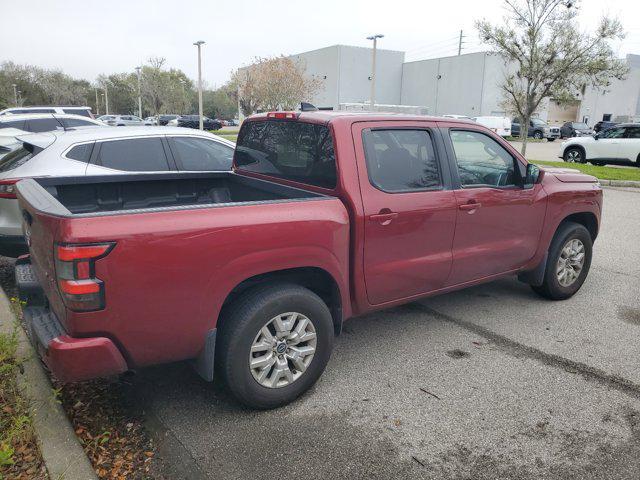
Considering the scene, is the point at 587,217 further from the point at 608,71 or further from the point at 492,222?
the point at 608,71

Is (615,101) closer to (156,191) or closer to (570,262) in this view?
(570,262)

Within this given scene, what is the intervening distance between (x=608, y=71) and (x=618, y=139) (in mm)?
4562

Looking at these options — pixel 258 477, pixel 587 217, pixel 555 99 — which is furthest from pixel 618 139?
pixel 258 477

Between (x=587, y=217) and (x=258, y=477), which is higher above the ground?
(x=587, y=217)

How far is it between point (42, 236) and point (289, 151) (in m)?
1.93

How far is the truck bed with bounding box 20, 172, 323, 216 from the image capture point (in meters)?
4.04

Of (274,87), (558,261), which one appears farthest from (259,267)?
(274,87)

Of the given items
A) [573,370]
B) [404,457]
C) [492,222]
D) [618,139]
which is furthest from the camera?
[618,139]

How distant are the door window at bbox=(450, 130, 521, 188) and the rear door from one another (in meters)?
0.24

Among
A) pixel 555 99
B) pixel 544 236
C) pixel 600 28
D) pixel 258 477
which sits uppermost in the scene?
pixel 600 28

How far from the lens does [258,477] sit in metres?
2.77

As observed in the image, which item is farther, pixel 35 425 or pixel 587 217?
pixel 587 217

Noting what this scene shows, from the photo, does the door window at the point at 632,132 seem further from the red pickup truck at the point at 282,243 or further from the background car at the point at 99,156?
the background car at the point at 99,156

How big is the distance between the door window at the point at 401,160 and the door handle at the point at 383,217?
184mm
